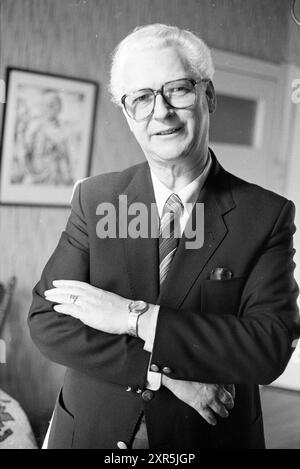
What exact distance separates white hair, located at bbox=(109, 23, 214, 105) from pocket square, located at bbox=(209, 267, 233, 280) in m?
0.36

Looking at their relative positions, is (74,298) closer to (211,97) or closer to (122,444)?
(122,444)

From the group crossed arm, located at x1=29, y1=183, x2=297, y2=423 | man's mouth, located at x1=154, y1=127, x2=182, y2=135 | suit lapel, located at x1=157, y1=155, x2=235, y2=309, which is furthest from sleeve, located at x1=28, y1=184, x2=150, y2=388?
man's mouth, located at x1=154, y1=127, x2=182, y2=135

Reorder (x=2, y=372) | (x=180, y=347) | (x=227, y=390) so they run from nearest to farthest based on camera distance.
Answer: (x=180, y=347) → (x=227, y=390) → (x=2, y=372)

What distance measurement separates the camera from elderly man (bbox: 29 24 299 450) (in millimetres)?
921

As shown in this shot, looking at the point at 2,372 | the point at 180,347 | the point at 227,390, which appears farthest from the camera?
the point at 2,372

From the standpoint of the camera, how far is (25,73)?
105 cm

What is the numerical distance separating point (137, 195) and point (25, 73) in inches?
13.1

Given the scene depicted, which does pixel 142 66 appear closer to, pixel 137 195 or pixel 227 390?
pixel 137 195

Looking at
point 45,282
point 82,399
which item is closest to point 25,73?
point 45,282

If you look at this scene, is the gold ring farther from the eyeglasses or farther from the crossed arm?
the eyeglasses

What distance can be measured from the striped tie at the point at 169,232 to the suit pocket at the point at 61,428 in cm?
34

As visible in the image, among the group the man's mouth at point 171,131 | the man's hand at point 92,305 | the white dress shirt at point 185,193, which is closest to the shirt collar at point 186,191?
the white dress shirt at point 185,193

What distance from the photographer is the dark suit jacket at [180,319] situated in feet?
3.01
